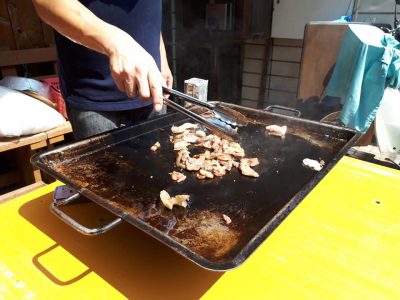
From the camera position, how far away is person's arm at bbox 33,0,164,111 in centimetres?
110

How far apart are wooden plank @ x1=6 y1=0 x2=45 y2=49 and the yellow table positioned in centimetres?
235

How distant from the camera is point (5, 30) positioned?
2.88 metres

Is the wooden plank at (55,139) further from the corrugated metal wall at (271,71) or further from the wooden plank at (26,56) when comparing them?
the corrugated metal wall at (271,71)

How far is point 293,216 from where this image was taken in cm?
124

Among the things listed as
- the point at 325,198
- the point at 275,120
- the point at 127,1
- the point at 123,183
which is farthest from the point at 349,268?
the point at 127,1

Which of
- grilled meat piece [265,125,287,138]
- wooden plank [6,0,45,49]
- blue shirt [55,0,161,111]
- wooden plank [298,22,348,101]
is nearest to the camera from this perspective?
blue shirt [55,0,161,111]

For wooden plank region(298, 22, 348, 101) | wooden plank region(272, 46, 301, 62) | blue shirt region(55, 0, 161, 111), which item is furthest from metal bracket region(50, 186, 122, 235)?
wooden plank region(272, 46, 301, 62)

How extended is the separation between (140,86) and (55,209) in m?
0.50

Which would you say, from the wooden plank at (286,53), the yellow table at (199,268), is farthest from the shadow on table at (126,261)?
the wooden plank at (286,53)

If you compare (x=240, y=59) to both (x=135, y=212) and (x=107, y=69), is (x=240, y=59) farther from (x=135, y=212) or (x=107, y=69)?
(x=135, y=212)

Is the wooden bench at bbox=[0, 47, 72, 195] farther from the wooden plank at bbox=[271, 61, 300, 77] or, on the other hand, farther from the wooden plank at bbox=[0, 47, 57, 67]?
the wooden plank at bbox=[271, 61, 300, 77]

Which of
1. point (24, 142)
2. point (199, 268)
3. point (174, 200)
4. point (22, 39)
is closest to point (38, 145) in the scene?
point (24, 142)

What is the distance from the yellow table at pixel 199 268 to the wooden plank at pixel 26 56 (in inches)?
82.9

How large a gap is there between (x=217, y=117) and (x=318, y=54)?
2398 millimetres
